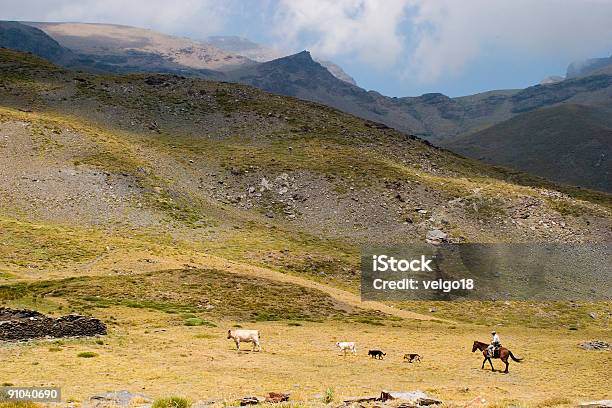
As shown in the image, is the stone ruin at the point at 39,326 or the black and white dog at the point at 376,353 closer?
the stone ruin at the point at 39,326

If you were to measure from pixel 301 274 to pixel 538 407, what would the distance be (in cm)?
4898

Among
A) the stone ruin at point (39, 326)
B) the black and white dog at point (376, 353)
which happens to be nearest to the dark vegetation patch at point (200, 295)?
the stone ruin at point (39, 326)

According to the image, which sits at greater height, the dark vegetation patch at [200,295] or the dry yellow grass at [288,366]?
the dark vegetation patch at [200,295]

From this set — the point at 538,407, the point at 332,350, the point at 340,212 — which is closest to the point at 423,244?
the point at 340,212

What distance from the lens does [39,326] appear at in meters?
32.4

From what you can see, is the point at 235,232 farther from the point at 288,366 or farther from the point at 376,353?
the point at 288,366

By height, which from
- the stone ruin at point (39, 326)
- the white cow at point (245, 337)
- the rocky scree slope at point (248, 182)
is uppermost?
the rocky scree slope at point (248, 182)

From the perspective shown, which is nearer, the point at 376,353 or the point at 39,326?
the point at 39,326

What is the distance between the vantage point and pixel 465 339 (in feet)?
144

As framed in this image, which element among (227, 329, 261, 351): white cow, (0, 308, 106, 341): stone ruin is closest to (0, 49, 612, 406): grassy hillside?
(227, 329, 261, 351): white cow

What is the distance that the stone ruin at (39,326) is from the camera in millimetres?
31484

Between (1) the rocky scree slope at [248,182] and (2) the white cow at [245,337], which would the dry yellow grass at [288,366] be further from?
(1) the rocky scree slope at [248,182]

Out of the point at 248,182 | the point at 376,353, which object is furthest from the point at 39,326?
the point at 248,182

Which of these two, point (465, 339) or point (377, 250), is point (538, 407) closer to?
point (465, 339)
